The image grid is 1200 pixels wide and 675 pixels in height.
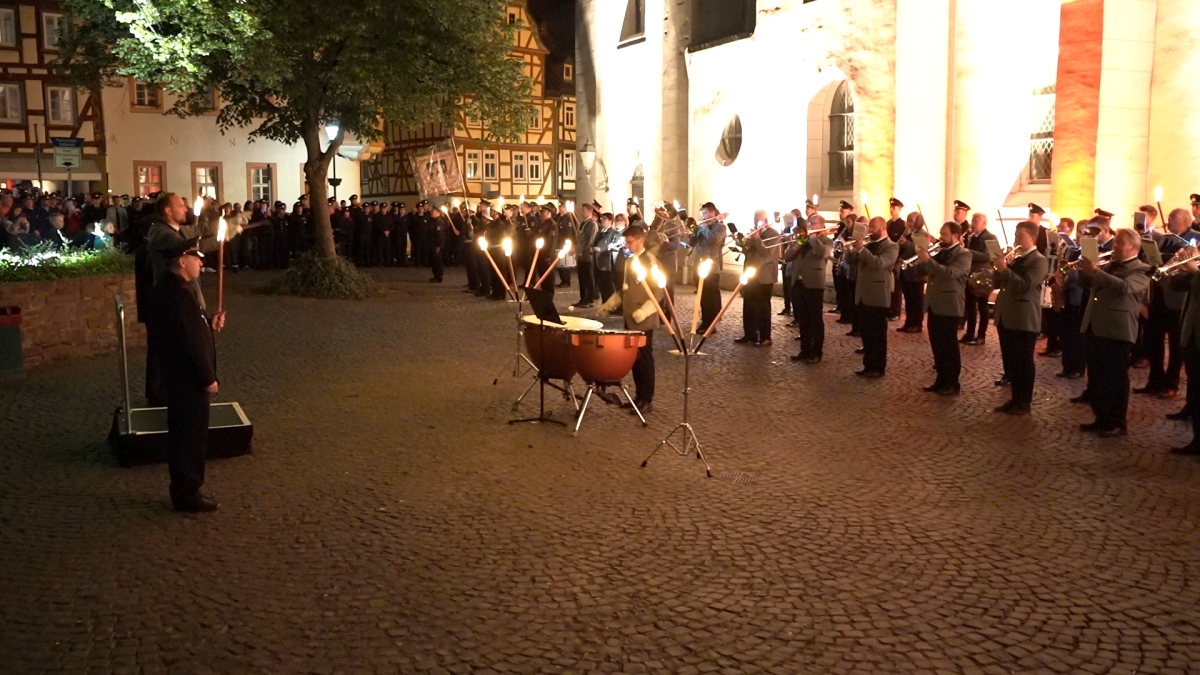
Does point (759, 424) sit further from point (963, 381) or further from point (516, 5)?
point (516, 5)

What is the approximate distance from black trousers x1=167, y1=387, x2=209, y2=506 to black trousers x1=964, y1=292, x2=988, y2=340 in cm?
1168

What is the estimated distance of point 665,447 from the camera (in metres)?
9.20

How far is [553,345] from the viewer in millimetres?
9766

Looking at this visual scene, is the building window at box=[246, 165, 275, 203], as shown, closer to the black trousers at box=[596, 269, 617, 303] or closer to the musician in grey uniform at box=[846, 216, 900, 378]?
the black trousers at box=[596, 269, 617, 303]

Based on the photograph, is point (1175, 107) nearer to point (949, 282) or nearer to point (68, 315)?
point (949, 282)

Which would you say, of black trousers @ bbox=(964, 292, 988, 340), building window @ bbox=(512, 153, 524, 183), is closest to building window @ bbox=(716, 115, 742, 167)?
black trousers @ bbox=(964, 292, 988, 340)

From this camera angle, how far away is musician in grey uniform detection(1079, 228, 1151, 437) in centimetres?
957

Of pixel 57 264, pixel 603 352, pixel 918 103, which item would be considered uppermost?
pixel 918 103

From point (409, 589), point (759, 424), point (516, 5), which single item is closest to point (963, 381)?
point (759, 424)

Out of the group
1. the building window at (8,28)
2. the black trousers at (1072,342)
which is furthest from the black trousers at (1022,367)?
the building window at (8,28)

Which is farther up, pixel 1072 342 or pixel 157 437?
pixel 1072 342

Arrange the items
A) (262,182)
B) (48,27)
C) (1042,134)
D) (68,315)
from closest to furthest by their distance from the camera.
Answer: (68,315) < (1042,134) < (48,27) < (262,182)

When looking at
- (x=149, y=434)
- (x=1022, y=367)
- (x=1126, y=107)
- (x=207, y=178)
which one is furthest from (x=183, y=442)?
(x=207, y=178)

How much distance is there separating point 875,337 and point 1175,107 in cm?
702
